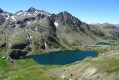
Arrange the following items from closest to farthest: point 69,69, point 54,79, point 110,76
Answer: point 110,76, point 54,79, point 69,69

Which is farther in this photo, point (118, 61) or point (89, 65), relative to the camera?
point (89, 65)

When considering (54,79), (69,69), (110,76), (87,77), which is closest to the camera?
(110,76)

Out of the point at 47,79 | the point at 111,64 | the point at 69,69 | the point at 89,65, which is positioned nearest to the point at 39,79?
the point at 47,79

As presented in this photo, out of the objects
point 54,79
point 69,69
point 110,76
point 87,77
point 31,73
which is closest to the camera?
point 110,76

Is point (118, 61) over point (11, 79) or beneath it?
over

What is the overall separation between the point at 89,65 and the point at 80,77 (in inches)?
461

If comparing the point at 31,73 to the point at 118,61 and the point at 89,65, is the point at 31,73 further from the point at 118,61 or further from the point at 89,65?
the point at 118,61

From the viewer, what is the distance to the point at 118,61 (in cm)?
11612

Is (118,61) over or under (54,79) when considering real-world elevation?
over

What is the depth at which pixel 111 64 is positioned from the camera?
11438 centimetres

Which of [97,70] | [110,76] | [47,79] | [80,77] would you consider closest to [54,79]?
[47,79]

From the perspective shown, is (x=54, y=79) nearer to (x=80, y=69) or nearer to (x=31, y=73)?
(x=80, y=69)

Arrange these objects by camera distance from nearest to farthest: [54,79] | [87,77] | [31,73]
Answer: [87,77] < [54,79] < [31,73]

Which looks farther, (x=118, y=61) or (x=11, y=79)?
(x=11, y=79)
